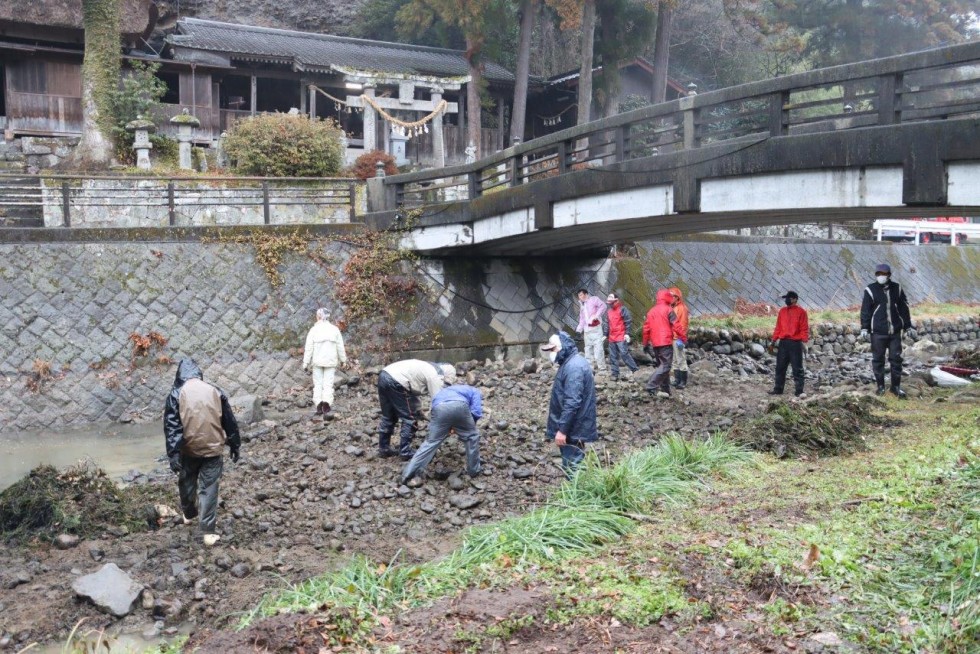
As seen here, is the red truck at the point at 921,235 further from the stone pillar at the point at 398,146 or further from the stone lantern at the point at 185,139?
the stone lantern at the point at 185,139

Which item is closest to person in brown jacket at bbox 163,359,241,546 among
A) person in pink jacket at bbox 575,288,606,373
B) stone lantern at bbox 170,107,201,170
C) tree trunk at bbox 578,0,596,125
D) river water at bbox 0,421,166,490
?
river water at bbox 0,421,166,490

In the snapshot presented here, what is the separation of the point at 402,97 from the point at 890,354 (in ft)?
61.6

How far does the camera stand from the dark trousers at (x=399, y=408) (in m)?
10.8

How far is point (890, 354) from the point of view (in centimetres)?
1346

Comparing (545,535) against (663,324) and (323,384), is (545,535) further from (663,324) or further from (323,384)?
(323,384)

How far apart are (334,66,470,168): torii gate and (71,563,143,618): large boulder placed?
822 inches

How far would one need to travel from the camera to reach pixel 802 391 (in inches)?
604

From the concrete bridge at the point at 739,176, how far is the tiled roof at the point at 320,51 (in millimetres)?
11895

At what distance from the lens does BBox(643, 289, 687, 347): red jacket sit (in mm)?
14656

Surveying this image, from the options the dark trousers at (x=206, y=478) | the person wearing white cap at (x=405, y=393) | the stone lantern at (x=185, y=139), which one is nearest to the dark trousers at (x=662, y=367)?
the person wearing white cap at (x=405, y=393)

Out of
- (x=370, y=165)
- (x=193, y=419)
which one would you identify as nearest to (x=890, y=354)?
(x=193, y=419)

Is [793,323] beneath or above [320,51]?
beneath

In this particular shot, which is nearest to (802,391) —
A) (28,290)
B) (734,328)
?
(734,328)

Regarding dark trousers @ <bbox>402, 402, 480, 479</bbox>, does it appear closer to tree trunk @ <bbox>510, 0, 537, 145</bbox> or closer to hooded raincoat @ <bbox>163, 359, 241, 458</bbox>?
hooded raincoat @ <bbox>163, 359, 241, 458</bbox>
